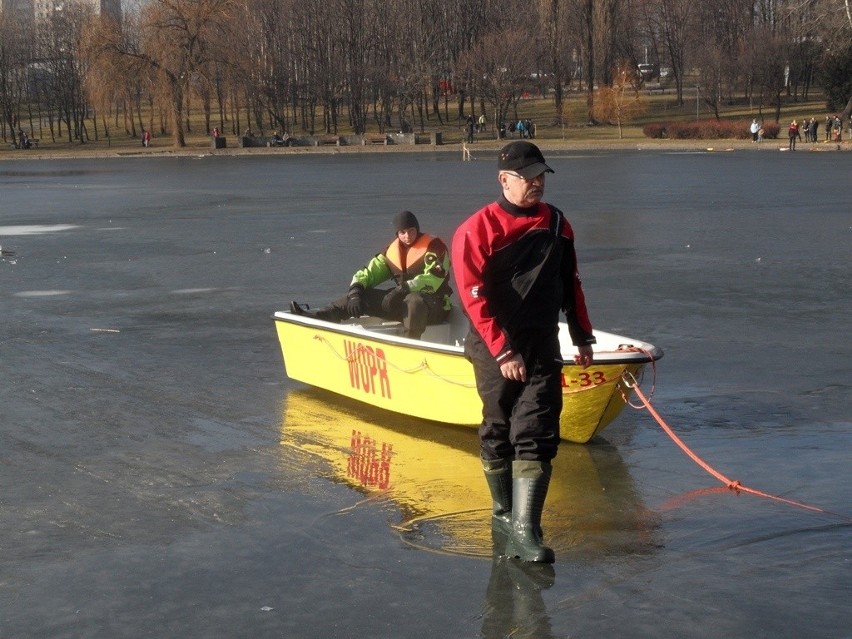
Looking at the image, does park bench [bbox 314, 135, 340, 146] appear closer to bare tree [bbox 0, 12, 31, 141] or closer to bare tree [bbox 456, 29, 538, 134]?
bare tree [bbox 456, 29, 538, 134]

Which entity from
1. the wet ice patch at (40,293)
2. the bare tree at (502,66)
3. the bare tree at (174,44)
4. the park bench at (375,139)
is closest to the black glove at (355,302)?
the wet ice patch at (40,293)

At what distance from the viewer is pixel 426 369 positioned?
7984 mm

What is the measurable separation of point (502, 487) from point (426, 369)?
2.32 m

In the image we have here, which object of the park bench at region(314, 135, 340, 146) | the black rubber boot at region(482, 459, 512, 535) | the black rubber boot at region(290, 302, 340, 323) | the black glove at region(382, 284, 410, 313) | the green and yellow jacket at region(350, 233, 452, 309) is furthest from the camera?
the park bench at region(314, 135, 340, 146)

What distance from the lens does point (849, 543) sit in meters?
5.61

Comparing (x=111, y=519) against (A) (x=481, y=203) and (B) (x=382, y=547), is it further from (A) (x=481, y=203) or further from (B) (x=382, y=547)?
(A) (x=481, y=203)

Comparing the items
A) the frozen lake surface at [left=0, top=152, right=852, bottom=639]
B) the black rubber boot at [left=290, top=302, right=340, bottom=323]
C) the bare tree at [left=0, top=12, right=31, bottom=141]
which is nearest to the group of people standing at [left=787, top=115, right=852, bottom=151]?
the frozen lake surface at [left=0, top=152, right=852, bottom=639]

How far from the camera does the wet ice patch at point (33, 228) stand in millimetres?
23422

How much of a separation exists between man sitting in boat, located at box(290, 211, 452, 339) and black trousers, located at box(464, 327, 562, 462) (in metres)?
3.49

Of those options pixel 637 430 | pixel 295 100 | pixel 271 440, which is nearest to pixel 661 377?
pixel 637 430

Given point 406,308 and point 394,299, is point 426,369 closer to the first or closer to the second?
point 406,308

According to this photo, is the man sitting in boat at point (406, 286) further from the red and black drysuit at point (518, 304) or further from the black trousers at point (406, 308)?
the red and black drysuit at point (518, 304)

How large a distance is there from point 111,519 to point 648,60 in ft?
391

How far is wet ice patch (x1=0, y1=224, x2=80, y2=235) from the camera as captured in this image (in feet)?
76.8
